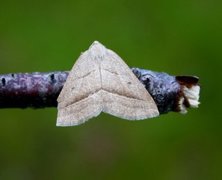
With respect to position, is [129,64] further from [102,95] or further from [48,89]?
[48,89]

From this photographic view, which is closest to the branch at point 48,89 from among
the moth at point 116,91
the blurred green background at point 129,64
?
the moth at point 116,91

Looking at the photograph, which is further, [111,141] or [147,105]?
[111,141]

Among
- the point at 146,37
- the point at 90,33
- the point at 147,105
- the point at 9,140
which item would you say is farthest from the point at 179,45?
the point at 147,105

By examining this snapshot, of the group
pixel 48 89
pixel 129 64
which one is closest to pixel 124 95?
pixel 48 89

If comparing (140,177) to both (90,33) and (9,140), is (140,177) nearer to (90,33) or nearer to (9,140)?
(9,140)

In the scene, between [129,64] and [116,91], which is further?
[129,64]

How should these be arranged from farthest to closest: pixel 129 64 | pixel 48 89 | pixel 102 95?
pixel 129 64
pixel 102 95
pixel 48 89

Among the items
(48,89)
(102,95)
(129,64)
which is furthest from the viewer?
(129,64)
